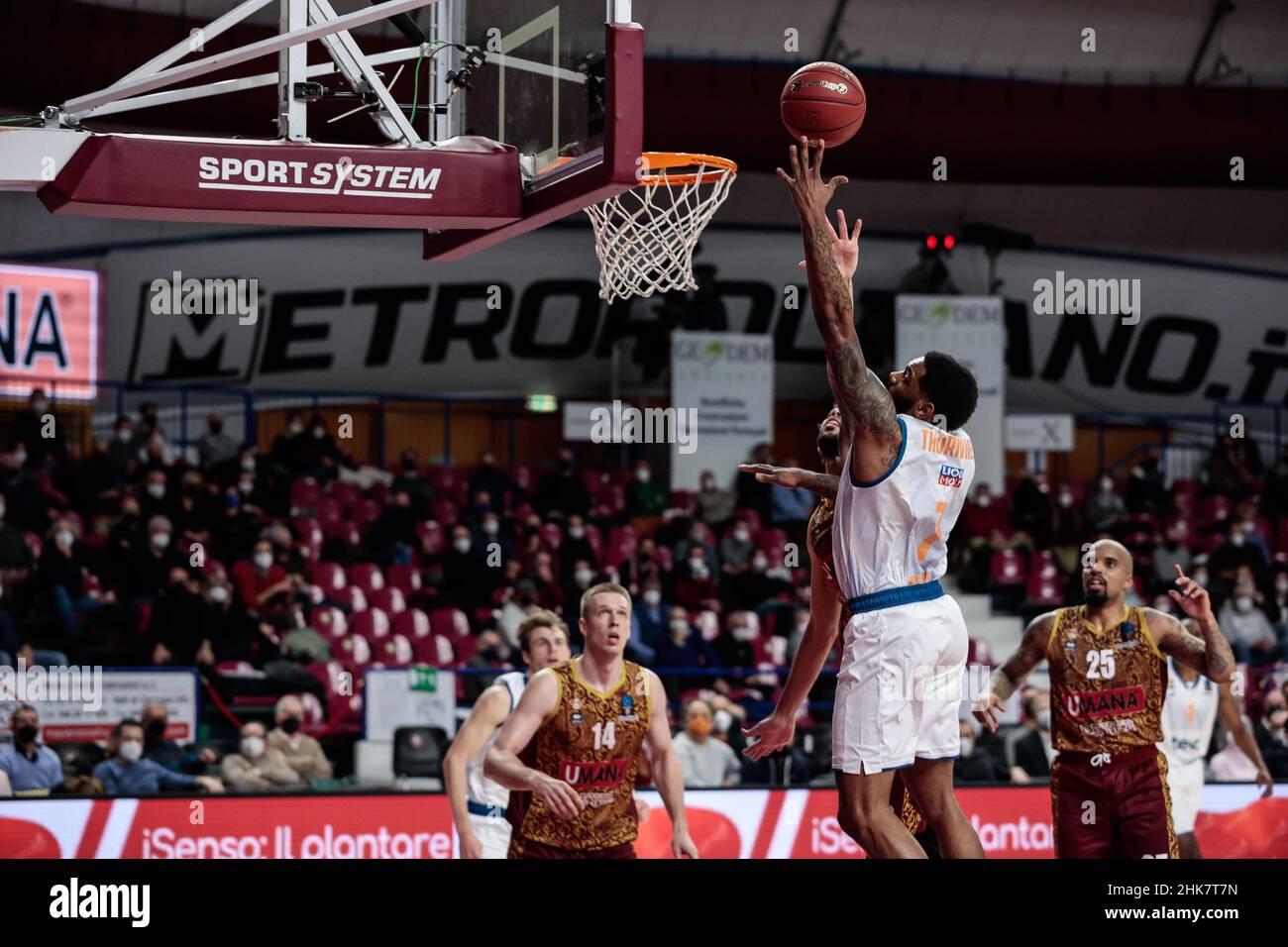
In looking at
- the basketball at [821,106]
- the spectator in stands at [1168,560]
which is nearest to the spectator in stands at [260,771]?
the basketball at [821,106]

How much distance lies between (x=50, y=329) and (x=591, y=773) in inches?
583

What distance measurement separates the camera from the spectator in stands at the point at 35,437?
17.1m

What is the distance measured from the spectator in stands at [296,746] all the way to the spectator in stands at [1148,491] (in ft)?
39.6

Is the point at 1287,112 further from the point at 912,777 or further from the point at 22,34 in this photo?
the point at 912,777

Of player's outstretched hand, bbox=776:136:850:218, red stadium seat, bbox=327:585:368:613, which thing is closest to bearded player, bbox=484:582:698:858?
player's outstretched hand, bbox=776:136:850:218

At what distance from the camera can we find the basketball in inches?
246

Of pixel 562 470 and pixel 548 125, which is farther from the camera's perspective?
pixel 562 470

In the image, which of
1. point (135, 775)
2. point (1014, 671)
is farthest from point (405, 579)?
point (1014, 671)

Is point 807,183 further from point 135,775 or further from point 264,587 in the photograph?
point 264,587

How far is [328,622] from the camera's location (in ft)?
51.3

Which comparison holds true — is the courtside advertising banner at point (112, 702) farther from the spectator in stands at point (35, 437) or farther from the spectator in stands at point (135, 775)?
the spectator in stands at point (35, 437)
